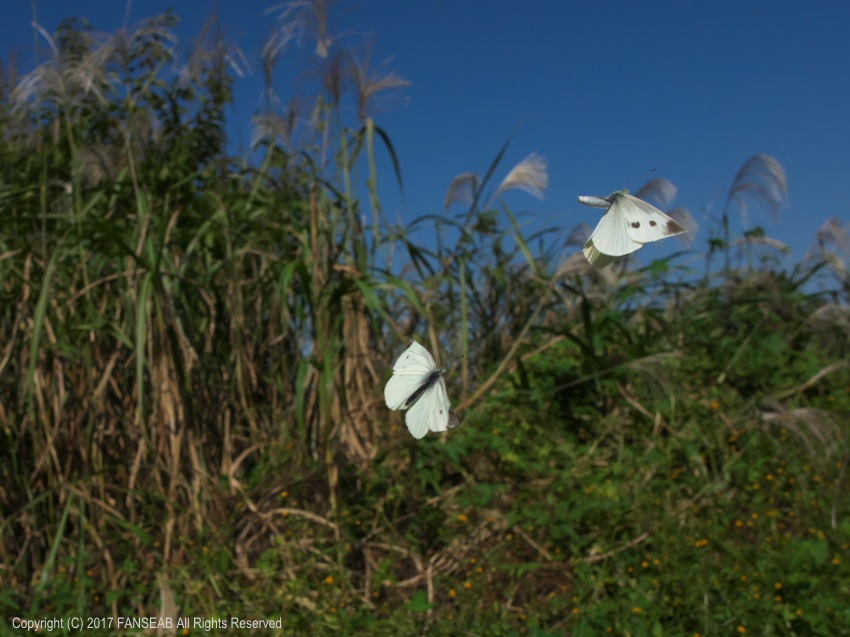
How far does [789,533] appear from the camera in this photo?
2797 millimetres

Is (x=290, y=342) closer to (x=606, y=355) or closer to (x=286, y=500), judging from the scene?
(x=286, y=500)

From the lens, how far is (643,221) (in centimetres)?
58

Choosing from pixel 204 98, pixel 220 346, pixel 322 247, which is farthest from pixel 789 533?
pixel 204 98

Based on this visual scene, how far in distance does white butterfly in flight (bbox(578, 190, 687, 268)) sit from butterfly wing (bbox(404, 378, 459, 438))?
16 cm

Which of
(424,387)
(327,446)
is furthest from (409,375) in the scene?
(327,446)

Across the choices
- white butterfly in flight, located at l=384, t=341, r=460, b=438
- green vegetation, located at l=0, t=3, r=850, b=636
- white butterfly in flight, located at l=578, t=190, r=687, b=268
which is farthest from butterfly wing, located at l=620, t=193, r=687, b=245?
green vegetation, located at l=0, t=3, r=850, b=636

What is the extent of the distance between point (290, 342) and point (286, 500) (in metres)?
0.65

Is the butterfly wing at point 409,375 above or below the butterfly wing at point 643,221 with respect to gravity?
below

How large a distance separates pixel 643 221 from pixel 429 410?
9.0 inches

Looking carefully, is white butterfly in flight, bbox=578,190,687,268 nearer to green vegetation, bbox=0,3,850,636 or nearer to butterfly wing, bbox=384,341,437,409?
butterfly wing, bbox=384,341,437,409

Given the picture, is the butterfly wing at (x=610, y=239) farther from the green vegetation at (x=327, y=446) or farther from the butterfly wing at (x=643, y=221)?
the green vegetation at (x=327, y=446)

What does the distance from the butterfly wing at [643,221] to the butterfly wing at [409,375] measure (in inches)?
7.9

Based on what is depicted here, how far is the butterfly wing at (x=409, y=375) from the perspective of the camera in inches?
26.8

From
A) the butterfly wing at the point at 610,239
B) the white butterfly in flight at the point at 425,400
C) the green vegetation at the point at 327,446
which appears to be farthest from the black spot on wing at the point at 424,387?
the green vegetation at the point at 327,446
